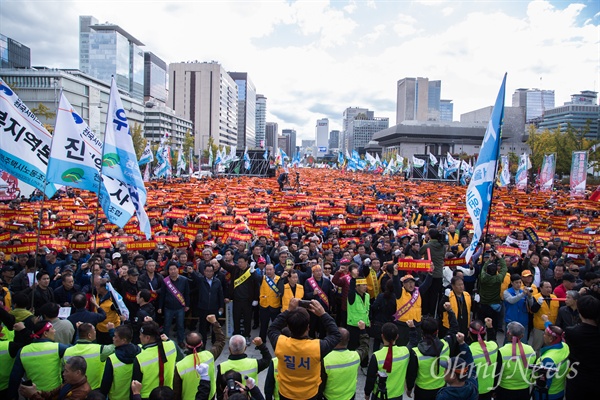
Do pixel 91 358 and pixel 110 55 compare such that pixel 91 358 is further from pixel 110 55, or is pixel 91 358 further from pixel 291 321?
pixel 110 55

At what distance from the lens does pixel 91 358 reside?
4.30 metres

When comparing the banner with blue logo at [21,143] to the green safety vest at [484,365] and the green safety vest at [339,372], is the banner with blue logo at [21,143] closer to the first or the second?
the green safety vest at [339,372]

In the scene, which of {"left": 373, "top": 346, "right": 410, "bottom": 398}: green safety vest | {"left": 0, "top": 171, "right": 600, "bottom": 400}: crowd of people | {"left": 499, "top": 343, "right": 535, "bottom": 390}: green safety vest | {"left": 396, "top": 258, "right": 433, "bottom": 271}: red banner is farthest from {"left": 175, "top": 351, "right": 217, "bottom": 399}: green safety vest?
{"left": 396, "top": 258, "right": 433, "bottom": 271}: red banner

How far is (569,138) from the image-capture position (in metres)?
52.1

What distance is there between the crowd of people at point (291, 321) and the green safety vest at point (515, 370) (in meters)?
0.01

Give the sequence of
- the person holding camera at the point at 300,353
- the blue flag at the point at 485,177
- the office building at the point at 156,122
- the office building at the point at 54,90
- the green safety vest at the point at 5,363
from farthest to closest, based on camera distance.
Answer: the office building at the point at 156,122
the office building at the point at 54,90
the blue flag at the point at 485,177
the green safety vest at the point at 5,363
the person holding camera at the point at 300,353

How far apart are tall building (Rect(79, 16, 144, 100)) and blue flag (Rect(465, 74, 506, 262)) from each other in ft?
441

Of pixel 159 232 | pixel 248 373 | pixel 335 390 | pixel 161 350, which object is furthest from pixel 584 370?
pixel 159 232

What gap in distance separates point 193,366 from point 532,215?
19.7m

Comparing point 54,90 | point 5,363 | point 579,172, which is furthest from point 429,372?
point 54,90

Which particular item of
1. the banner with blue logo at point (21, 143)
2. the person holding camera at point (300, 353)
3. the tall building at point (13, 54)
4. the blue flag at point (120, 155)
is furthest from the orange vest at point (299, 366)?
the tall building at point (13, 54)

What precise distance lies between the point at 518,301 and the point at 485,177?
2062mm

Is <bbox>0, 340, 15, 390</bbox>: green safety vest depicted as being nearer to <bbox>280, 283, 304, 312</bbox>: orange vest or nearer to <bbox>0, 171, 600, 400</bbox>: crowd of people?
<bbox>0, 171, 600, 400</bbox>: crowd of people

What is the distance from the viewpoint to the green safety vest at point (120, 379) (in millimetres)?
4113
